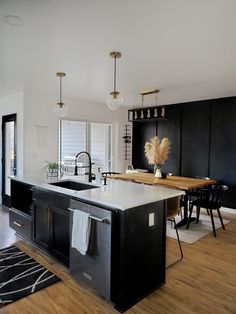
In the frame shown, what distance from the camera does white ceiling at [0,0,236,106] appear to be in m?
1.97

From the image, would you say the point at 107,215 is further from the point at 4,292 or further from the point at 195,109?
the point at 195,109

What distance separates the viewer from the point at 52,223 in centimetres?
289

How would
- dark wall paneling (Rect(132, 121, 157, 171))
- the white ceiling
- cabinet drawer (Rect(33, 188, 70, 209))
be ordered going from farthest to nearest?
dark wall paneling (Rect(132, 121, 157, 171))
cabinet drawer (Rect(33, 188, 70, 209))
the white ceiling

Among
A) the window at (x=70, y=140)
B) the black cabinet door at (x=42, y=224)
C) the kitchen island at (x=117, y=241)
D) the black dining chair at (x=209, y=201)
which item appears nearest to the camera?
the kitchen island at (x=117, y=241)

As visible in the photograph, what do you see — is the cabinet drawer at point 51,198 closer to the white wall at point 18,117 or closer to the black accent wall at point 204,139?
the white wall at point 18,117

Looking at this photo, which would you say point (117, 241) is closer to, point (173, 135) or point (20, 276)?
point (20, 276)

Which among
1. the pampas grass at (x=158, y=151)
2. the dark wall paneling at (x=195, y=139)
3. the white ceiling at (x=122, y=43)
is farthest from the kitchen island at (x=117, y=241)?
the dark wall paneling at (x=195, y=139)

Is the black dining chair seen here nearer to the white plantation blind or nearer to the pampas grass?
the pampas grass

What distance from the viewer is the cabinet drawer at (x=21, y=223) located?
3.33 m

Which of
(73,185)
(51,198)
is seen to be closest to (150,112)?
(73,185)

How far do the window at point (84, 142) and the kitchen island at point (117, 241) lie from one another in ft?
9.32

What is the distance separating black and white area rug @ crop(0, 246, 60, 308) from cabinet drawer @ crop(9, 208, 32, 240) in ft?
0.99

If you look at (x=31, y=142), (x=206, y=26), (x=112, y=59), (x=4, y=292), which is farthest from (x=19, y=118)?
(x=206, y=26)

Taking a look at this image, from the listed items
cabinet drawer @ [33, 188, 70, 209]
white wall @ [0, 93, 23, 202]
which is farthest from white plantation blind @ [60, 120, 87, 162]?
cabinet drawer @ [33, 188, 70, 209]
